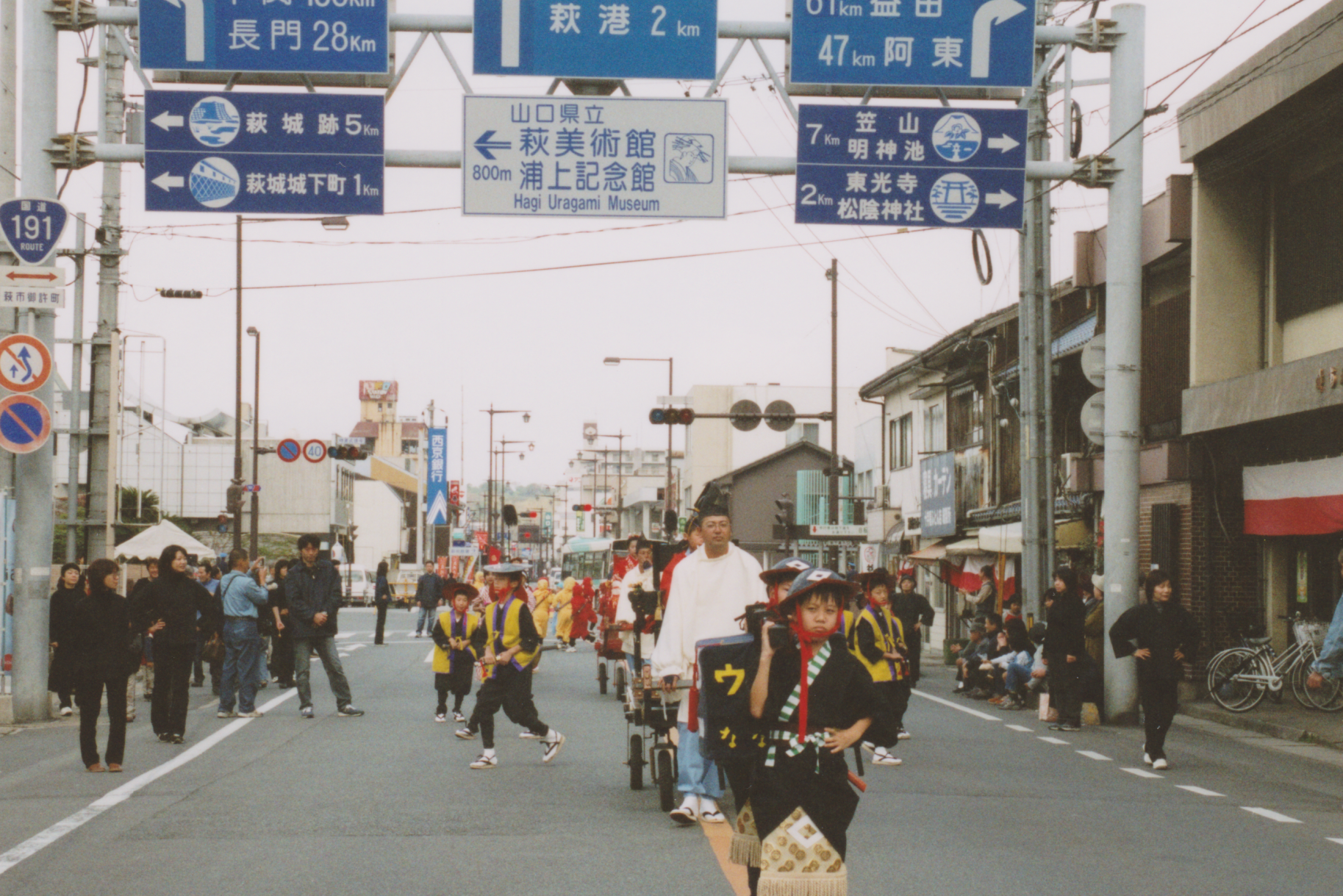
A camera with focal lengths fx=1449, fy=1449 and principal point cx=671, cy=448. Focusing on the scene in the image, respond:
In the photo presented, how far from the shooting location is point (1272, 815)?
9766 mm

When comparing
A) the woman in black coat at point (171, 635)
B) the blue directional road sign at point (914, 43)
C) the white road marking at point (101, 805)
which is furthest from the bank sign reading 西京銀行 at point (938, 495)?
the woman in black coat at point (171, 635)

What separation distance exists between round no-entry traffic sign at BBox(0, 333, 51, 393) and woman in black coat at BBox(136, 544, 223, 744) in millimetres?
2634

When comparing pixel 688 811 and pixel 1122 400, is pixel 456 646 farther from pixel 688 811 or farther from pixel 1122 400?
pixel 1122 400

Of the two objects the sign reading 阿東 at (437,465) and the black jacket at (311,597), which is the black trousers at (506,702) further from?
the sign reading 阿東 at (437,465)

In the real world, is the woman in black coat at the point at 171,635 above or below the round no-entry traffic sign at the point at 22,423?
below

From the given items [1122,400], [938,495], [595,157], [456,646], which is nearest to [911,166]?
[595,157]

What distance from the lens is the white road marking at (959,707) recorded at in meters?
17.4

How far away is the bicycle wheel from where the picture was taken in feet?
56.4

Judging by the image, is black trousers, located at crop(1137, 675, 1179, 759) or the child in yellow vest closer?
black trousers, located at crop(1137, 675, 1179, 759)

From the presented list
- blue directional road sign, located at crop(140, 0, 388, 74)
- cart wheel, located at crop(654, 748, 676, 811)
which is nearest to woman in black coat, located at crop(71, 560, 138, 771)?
cart wheel, located at crop(654, 748, 676, 811)

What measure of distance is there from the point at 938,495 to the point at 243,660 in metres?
22.2

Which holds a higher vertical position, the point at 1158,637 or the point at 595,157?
the point at 595,157

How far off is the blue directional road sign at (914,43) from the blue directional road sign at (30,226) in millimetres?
7495

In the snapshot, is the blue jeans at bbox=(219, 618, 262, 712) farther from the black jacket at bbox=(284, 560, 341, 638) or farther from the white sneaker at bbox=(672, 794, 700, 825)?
the white sneaker at bbox=(672, 794, 700, 825)
